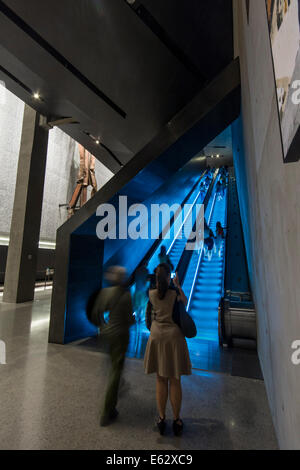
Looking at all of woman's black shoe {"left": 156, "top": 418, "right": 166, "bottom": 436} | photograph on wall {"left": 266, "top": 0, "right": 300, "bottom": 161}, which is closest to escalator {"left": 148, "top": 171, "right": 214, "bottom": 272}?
woman's black shoe {"left": 156, "top": 418, "right": 166, "bottom": 436}

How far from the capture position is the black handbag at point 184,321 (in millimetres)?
2127

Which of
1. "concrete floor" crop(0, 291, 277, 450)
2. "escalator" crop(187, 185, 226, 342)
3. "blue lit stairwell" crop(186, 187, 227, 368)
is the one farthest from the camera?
"escalator" crop(187, 185, 226, 342)

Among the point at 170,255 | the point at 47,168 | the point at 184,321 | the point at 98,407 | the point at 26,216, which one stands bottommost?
the point at 98,407

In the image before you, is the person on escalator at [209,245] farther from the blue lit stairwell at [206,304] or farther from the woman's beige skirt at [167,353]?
the woman's beige skirt at [167,353]

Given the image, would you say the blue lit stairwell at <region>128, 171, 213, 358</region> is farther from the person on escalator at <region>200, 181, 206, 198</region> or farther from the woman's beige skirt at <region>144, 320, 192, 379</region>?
the woman's beige skirt at <region>144, 320, 192, 379</region>

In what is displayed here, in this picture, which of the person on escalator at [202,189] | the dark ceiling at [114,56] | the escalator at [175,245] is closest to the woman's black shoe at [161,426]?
the escalator at [175,245]

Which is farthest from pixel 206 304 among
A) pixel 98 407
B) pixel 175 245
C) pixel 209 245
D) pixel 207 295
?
pixel 98 407

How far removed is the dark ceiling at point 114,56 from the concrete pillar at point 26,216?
173 centimetres

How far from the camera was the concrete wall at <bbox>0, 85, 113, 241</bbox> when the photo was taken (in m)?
12.4

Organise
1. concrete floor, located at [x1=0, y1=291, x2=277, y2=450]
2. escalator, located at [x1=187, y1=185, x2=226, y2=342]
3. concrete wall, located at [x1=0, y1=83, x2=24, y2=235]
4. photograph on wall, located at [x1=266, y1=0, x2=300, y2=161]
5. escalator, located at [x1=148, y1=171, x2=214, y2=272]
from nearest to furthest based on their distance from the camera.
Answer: photograph on wall, located at [x1=266, y1=0, x2=300, y2=161]
concrete floor, located at [x1=0, y1=291, x2=277, y2=450]
escalator, located at [x1=187, y1=185, x2=226, y2=342]
escalator, located at [x1=148, y1=171, x2=214, y2=272]
concrete wall, located at [x1=0, y1=83, x2=24, y2=235]

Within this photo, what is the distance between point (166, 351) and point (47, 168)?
15.3 metres

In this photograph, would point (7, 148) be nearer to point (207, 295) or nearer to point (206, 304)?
point (207, 295)

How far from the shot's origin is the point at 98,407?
97.7 inches

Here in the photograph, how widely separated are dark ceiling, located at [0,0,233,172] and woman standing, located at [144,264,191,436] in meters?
5.59
